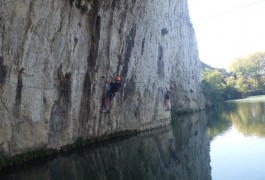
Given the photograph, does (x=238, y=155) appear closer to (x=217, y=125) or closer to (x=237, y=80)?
(x=217, y=125)

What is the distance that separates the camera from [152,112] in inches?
1017

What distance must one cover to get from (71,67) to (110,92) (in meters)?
3.00

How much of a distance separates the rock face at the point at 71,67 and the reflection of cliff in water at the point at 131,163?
1365mm

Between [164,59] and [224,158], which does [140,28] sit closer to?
[164,59]

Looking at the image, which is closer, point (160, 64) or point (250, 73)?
point (160, 64)

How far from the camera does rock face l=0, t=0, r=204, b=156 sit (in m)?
12.8

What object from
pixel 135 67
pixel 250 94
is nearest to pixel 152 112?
pixel 135 67

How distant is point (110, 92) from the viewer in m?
17.9

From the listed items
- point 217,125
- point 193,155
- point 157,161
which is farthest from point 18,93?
point 217,125

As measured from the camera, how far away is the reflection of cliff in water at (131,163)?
39.4 ft

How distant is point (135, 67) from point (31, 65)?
9521 millimetres

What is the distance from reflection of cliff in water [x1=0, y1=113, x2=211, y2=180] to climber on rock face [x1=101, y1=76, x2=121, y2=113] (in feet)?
6.72

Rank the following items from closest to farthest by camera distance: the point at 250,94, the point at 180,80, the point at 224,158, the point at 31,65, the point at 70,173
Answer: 1. the point at 70,173
2. the point at 31,65
3. the point at 224,158
4. the point at 180,80
5. the point at 250,94

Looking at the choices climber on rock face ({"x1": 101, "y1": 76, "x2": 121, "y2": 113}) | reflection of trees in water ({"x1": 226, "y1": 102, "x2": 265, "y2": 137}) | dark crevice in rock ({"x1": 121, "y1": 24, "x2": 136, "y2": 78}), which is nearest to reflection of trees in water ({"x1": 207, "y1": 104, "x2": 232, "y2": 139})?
reflection of trees in water ({"x1": 226, "y1": 102, "x2": 265, "y2": 137})
